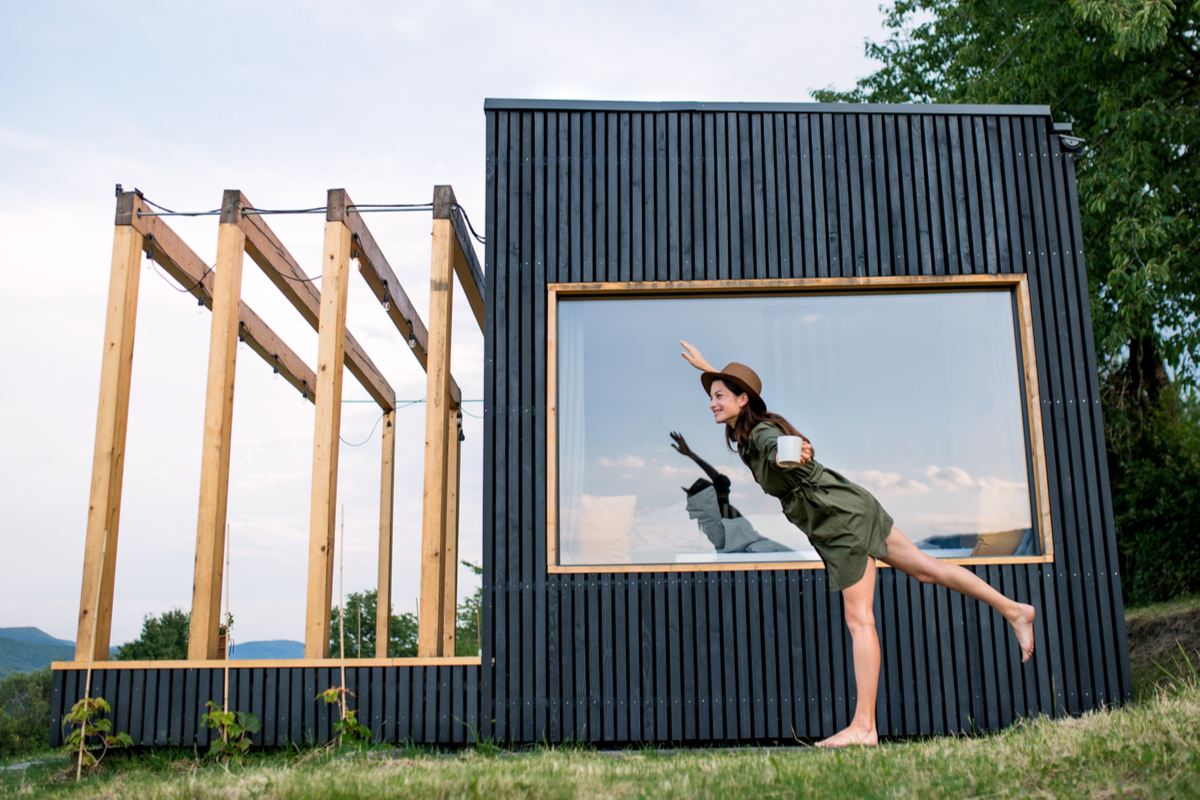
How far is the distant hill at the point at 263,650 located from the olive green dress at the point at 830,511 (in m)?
3.33

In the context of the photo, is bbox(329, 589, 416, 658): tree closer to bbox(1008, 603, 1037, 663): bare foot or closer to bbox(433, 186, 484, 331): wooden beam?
bbox(433, 186, 484, 331): wooden beam

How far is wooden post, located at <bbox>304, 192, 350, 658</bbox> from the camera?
19.3 feet

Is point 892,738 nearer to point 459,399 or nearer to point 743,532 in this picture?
point 743,532

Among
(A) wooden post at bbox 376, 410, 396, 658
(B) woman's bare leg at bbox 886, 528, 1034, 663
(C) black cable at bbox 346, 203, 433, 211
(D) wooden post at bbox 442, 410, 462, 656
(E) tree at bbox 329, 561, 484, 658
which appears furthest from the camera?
(E) tree at bbox 329, 561, 484, 658

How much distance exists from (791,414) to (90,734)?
499 cm

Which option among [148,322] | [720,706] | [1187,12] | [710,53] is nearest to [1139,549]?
[1187,12]

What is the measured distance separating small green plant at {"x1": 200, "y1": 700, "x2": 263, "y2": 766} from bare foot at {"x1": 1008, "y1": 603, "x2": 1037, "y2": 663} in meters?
4.80

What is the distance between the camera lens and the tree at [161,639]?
1855 centimetres

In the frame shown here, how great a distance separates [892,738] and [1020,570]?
4.55ft

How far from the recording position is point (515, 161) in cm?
Result: 647

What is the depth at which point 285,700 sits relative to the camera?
18.6 feet

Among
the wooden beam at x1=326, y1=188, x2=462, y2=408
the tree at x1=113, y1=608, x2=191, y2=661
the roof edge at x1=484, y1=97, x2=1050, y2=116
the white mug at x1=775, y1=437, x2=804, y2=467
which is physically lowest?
the tree at x1=113, y1=608, x2=191, y2=661

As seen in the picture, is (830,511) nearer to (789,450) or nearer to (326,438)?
(789,450)

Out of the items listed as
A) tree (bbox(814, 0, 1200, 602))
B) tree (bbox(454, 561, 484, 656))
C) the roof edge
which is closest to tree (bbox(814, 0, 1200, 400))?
tree (bbox(814, 0, 1200, 602))
